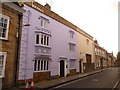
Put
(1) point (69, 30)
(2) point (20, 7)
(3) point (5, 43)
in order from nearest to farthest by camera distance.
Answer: (3) point (5, 43) → (2) point (20, 7) → (1) point (69, 30)

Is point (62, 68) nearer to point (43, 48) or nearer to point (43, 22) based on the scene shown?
point (43, 48)

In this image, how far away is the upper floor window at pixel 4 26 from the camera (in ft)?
36.7

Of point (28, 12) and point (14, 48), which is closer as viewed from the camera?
point (14, 48)

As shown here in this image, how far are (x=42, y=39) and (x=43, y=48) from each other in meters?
1.08

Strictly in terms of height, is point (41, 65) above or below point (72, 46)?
below

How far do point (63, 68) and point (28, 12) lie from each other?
996 cm

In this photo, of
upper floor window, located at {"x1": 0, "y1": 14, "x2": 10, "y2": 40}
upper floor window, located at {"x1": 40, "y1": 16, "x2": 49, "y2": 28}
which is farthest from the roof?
upper floor window, located at {"x1": 0, "y1": 14, "x2": 10, "y2": 40}

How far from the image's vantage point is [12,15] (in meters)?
12.1

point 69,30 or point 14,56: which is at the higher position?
point 69,30

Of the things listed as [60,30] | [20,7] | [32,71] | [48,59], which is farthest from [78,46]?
[20,7]

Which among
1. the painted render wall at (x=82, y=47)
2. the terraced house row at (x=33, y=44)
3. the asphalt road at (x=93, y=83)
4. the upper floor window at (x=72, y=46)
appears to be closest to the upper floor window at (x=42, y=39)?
the terraced house row at (x=33, y=44)

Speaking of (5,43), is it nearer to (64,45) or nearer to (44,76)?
(44,76)

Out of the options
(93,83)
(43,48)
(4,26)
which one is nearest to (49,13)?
(43,48)

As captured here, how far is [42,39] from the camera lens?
1536 centimetres
